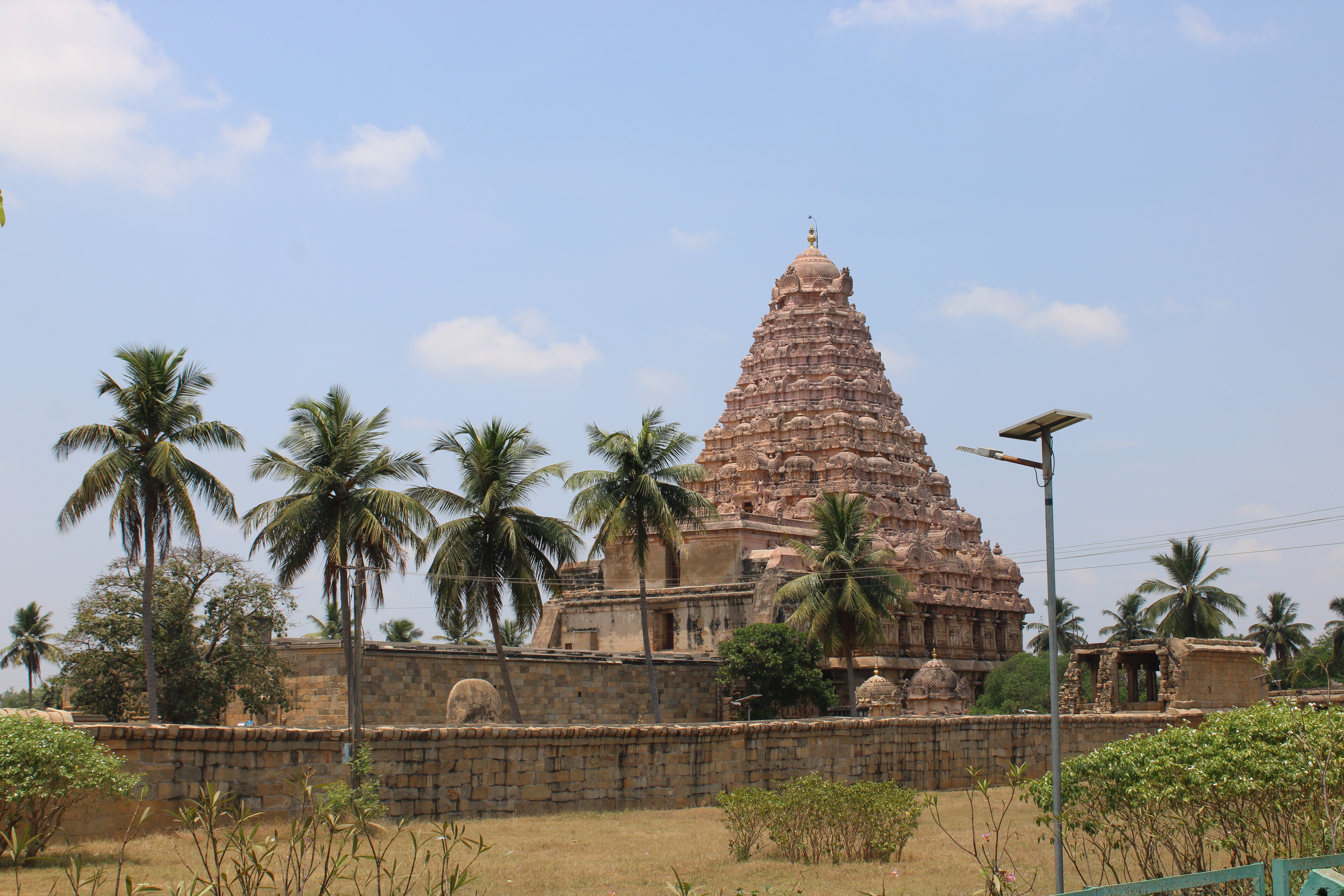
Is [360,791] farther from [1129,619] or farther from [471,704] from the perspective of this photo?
[1129,619]

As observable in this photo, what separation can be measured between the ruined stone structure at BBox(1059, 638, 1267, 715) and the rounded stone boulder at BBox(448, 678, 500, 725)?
709 inches

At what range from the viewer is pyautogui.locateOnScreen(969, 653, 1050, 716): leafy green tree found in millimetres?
43500

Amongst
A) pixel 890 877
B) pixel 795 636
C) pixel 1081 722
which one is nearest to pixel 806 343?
pixel 795 636

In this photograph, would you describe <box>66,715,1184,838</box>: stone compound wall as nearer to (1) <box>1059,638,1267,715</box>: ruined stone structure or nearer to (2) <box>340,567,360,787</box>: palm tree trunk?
(2) <box>340,567,360,787</box>: palm tree trunk

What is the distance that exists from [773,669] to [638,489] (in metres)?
7.44

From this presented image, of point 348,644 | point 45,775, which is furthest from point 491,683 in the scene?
point 45,775

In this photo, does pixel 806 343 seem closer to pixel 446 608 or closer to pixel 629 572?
pixel 629 572

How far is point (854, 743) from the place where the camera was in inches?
920

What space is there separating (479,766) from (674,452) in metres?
15.6

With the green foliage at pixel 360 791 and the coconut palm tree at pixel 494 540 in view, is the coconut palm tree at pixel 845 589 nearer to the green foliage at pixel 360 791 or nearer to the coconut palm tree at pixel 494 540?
the coconut palm tree at pixel 494 540

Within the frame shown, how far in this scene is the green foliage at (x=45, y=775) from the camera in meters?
12.6

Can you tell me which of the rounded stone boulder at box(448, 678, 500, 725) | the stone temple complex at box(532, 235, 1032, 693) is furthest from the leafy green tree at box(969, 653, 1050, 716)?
the rounded stone boulder at box(448, 678, 500, 725)

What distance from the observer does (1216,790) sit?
36.3ft

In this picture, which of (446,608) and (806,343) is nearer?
(446,608)
